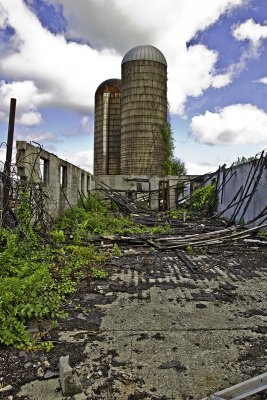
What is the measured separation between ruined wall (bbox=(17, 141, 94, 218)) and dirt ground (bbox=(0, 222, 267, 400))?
3.38 meters

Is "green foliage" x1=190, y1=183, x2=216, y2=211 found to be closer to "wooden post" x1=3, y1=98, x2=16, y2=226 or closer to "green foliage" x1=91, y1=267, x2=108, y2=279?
"green foliage" x1=91, y1=267, x2=108, y2=279

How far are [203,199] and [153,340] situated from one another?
14.7 m

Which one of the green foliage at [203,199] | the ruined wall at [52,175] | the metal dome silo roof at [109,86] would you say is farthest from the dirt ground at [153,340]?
the metal dome silo roof at [109,86]

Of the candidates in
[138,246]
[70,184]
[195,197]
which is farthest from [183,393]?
[195,197]

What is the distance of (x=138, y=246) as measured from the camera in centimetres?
827

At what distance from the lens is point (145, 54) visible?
75.0ft

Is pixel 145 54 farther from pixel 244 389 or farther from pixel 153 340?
pixel 244 389

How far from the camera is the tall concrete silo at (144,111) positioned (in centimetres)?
2247

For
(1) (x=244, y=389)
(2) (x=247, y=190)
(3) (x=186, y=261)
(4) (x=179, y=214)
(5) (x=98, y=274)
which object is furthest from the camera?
(4) (x=179, y=214)

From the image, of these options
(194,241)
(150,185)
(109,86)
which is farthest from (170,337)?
(109,86)

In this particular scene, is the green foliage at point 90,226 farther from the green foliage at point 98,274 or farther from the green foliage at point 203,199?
the green foliage at point 203,199

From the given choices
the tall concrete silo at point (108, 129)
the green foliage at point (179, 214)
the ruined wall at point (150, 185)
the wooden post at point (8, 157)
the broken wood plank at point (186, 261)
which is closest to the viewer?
the wooden post at point (8, 157)

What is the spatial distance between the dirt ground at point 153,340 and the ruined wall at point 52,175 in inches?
133

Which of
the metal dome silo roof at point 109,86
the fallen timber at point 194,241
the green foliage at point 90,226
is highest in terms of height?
the metal dome silo roof at point 109,86
